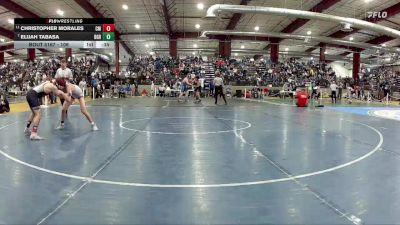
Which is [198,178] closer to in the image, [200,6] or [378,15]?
[200,6]

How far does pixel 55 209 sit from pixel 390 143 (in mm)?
6220

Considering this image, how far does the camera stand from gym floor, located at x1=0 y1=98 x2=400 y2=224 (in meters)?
3.10

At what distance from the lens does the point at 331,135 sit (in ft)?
25.7

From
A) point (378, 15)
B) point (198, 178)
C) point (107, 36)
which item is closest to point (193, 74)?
point (107, 36)

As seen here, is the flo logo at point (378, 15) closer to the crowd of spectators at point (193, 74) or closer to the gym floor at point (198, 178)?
the crowd of spectators at point (193, 74)

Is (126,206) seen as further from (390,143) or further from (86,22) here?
(86,22)
